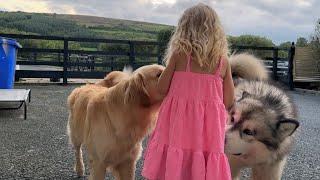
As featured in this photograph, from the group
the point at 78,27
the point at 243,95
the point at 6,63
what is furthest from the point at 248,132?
the point at 78,27

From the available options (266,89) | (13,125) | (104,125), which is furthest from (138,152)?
(13,125)

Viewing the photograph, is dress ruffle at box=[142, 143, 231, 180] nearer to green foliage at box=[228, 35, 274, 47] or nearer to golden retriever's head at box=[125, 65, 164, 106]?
golden retriever's head at box=[125, 65, 164, 106]

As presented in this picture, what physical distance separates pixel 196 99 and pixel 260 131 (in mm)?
677

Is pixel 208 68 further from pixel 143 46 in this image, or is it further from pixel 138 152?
pixel 143 46

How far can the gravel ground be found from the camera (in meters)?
4.81

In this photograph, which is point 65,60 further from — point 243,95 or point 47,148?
point 243,95

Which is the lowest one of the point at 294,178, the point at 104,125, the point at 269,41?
the point at 294,178

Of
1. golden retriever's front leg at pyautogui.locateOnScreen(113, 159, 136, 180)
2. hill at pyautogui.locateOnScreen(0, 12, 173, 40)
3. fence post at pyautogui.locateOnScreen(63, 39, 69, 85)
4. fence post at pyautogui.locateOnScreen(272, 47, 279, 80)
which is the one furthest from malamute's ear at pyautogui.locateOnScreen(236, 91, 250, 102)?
hill at pyautogui.locateOnScreen(0, 12, 173, 40)

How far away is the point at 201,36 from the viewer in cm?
321

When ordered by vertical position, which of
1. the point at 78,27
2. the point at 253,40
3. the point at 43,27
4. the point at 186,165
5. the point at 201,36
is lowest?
the point at 186,165

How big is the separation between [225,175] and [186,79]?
0.76m

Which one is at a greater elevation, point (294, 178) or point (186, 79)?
point (186, 79)

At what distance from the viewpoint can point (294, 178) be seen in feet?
16.4

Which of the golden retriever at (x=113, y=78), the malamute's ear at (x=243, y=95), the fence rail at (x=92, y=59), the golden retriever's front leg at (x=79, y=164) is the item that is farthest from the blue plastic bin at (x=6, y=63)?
the malamute's ear at (x=243, y=95)
